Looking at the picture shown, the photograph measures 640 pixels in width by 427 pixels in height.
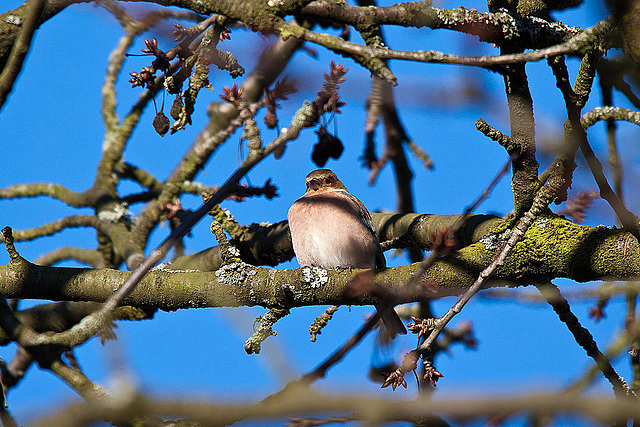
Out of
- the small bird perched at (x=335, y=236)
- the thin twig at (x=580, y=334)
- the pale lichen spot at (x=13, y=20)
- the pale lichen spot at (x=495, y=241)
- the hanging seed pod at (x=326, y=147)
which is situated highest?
the pale lichen spot at (x=13, y=20)

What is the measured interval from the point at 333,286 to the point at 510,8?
189 cm

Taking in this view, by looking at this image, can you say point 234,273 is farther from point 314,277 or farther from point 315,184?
point 315,184

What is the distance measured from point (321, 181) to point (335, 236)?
119cm

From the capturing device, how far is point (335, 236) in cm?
603

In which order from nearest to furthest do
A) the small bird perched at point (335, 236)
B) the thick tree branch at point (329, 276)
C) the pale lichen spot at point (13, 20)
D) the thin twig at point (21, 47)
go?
the thick tree branch at point (329, 276) → the thin twig at point (21, 47) → the pale lichen spot at point (13, 20) → the small bird perched at point (335, 236)

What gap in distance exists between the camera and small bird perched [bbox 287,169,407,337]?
578cm

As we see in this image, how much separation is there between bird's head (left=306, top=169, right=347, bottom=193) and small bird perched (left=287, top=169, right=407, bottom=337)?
717 millimetres

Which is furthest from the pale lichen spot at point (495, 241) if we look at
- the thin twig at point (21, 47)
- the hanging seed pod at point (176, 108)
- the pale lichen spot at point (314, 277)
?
the thin twig at point (21, 47)

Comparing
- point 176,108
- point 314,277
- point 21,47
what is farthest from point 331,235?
point 21,47

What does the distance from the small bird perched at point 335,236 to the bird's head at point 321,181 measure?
2.35 ft

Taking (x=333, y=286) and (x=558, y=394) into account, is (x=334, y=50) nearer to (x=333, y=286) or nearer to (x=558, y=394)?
(x=333, y=286)

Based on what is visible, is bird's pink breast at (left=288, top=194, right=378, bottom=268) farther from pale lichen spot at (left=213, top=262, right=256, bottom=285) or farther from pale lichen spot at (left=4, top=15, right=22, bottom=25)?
pale lichen spot at (left=4, top=15, right=22, bottom=25)

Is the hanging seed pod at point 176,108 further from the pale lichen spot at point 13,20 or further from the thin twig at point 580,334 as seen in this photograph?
the thin twig at point 580,334

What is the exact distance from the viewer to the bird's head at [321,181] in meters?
7.05
